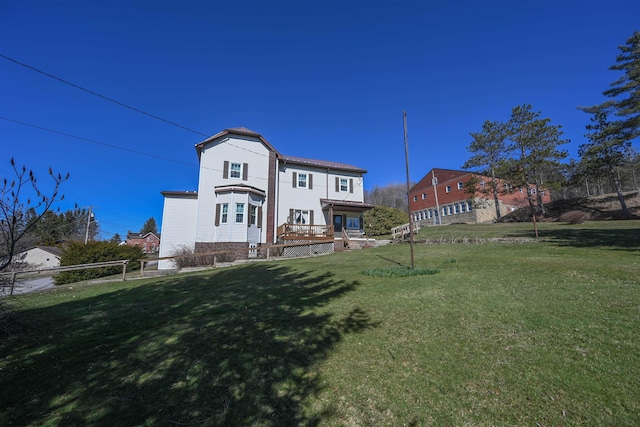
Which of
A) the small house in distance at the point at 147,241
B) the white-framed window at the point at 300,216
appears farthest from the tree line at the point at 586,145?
the small house in distance at the point at 147,241

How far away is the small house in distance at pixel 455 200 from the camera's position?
114 feet

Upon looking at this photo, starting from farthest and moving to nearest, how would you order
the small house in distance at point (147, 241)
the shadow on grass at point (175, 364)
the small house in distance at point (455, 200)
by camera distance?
1. the small house in distance at point (147, 241)
2. the small house in distance at point (455, 200)
3. the shadow on grass at point (175, 364)

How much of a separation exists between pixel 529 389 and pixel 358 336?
223 centimetres

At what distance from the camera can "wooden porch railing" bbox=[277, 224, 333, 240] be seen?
20438 mm

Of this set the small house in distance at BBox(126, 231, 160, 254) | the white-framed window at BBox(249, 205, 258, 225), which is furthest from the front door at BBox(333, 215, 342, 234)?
the small house in distance at BBox(126, 231, 160, 254)

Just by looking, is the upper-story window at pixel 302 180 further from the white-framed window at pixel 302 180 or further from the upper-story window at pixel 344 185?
the upper-story window at pixel 344 185

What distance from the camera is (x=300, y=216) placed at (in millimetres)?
23484

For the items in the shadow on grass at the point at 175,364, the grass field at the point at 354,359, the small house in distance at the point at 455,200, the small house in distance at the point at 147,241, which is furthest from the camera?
the small house in distance at the point at 147,241

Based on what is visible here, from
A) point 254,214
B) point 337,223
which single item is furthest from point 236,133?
point 337,223

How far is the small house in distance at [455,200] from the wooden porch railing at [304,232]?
54.3 ft

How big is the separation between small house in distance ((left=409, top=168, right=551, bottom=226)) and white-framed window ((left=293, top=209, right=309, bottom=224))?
16.5 metres

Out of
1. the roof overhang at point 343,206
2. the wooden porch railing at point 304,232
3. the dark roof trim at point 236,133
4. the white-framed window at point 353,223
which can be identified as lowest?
the wooden porch railing at point 304,232

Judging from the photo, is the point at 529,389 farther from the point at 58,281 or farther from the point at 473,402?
the point at 58,281

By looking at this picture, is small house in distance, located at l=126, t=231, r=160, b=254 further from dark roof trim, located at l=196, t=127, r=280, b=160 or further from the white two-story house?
dark roof trim, located at l=196, t=127, r=280, b=160
